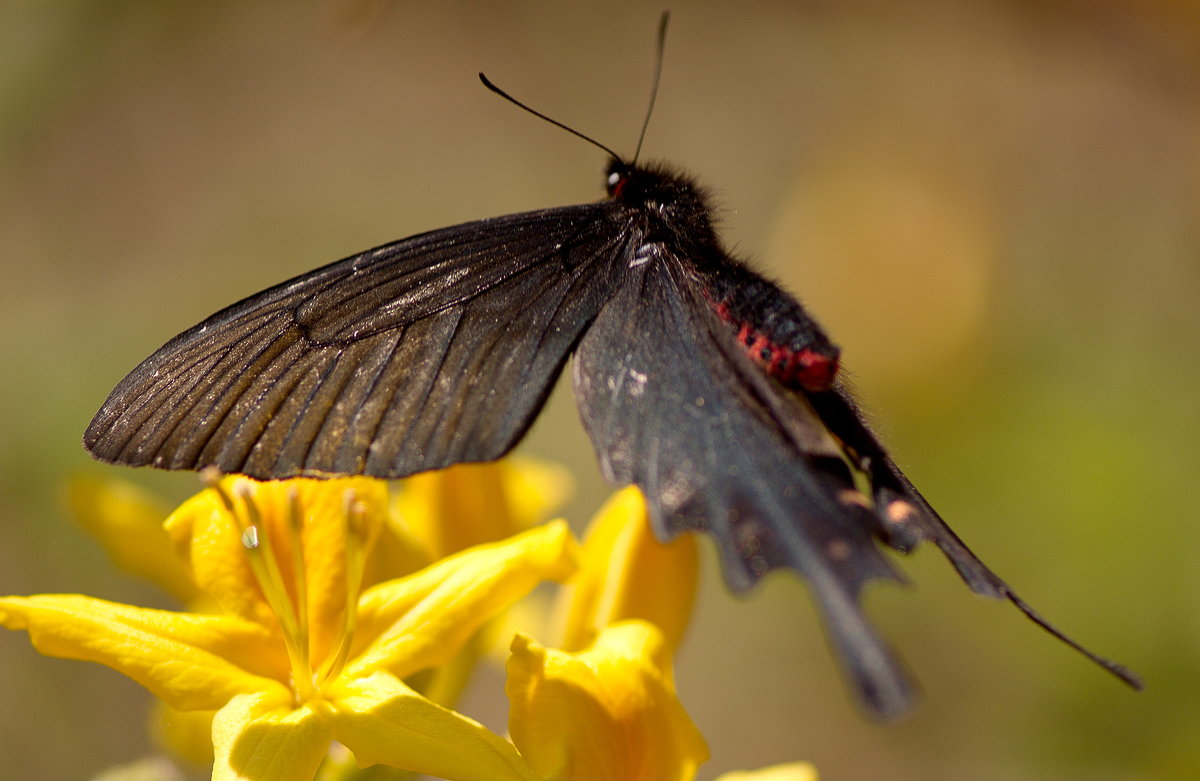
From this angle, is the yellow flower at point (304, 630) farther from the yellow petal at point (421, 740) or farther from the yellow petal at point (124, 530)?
the yellow petal at point (124, 530)

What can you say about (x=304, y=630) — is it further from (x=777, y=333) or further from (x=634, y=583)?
(x=777, y=333)

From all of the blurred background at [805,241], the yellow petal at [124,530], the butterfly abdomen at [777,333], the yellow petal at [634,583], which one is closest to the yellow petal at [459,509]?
the yellow petal at [634,583]

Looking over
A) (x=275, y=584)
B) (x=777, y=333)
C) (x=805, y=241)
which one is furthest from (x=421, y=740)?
(x=805, y=241)

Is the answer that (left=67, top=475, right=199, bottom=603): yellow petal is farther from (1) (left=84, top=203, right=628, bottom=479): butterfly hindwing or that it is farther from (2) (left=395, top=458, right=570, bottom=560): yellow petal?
(1) (left=84, top=203, right=628, bottom=479): butterfly hindwing

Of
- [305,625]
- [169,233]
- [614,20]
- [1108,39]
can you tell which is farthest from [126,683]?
[1108,39]

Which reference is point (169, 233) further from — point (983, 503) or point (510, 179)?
point (983, 503)

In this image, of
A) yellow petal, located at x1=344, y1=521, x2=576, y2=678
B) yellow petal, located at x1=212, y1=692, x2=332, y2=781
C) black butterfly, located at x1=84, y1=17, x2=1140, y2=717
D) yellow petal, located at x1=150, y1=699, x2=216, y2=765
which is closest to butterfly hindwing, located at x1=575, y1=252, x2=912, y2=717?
black butterfly, located at x1=84, y1=17, x2=1140, y2=717

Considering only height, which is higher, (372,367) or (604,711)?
(372,367)
